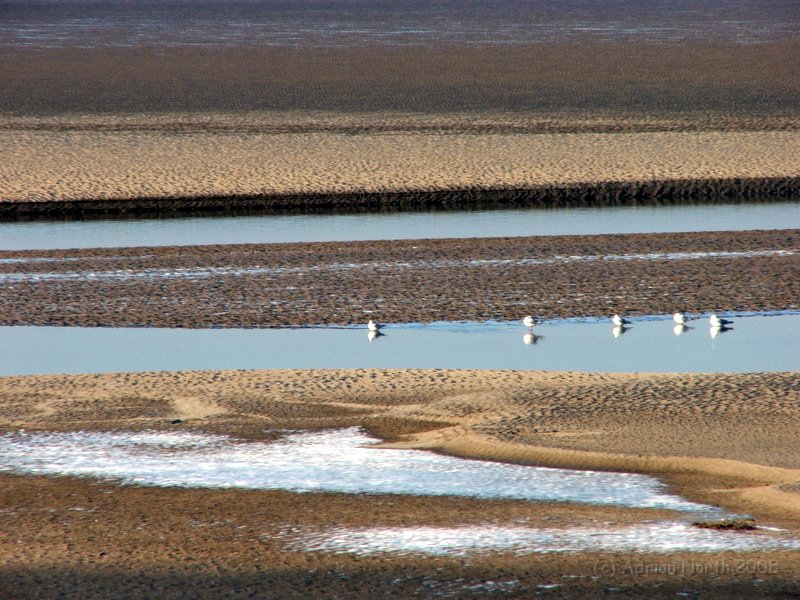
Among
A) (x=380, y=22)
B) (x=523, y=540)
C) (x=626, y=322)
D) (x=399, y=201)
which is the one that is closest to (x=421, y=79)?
(x=399, y=201)

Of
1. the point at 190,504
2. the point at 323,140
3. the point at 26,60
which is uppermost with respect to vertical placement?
the point at 26,60

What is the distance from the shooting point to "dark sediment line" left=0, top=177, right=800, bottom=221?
15.2 meters

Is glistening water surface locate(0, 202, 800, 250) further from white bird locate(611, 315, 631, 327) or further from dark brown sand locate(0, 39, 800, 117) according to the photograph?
dark brown sand locate(0, 39, 800, 117)

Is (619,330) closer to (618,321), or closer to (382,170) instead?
(618,321)

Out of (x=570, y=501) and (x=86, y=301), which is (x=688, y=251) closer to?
(x=86, y=301)

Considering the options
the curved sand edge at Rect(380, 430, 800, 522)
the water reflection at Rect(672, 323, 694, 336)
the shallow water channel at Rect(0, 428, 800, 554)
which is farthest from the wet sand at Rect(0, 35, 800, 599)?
the water reflection at Rect(672, 323, 694, 336)

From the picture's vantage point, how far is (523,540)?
210 inches

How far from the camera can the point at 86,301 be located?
10586mm

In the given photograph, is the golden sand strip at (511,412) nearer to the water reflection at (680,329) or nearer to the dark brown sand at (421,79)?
the water reflection at (680,329)

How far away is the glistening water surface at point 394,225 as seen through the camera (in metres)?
13.5

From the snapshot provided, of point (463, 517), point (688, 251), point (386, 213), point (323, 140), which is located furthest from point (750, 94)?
point (463, 517)

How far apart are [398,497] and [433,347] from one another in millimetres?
3265

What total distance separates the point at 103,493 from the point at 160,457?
0.59 meters

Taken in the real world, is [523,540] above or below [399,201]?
below
